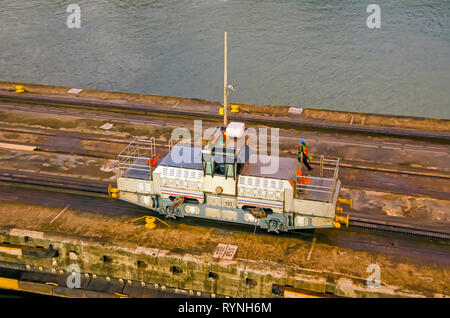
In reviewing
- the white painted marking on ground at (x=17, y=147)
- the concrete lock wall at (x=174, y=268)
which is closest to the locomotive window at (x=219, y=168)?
the concrete lock wall at (x=174, y=268)

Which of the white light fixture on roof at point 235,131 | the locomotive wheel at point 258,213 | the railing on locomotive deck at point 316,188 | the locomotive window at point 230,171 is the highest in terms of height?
the white light fixture on roof at point 235,131

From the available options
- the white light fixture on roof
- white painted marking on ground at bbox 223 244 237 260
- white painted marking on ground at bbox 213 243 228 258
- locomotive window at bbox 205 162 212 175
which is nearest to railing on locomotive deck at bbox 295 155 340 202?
the white light fixture on roof

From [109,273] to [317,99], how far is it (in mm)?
32002

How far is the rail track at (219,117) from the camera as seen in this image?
3581cm

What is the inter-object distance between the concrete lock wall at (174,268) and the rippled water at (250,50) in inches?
1159

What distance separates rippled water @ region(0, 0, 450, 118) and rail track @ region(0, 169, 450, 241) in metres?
24.3

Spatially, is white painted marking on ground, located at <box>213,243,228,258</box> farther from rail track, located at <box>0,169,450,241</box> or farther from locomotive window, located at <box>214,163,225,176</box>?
rail track, located at <box>0,169,450,241</box>

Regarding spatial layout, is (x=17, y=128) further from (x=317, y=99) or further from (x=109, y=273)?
(x=317, y=99)

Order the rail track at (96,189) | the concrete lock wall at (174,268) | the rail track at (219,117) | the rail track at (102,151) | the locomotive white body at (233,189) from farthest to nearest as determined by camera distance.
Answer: the rail track at (219,117), the rail track at (102,151), the rail track at (96,189), the locomotive white body at (233,189), the concrete lock wall at (174,268)

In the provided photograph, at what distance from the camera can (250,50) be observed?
58938 mm

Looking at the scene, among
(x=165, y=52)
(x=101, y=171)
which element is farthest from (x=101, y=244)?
(x=165, y=52)

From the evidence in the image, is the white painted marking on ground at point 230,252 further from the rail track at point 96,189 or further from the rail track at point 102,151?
the rail track at point 102,151

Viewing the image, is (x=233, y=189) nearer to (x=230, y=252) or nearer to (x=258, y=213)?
(x=258, y=213)

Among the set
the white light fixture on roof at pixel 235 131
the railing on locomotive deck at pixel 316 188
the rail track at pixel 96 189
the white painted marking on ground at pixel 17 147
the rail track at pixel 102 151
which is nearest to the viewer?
the railing on locomotive deck at pixel 316 188
